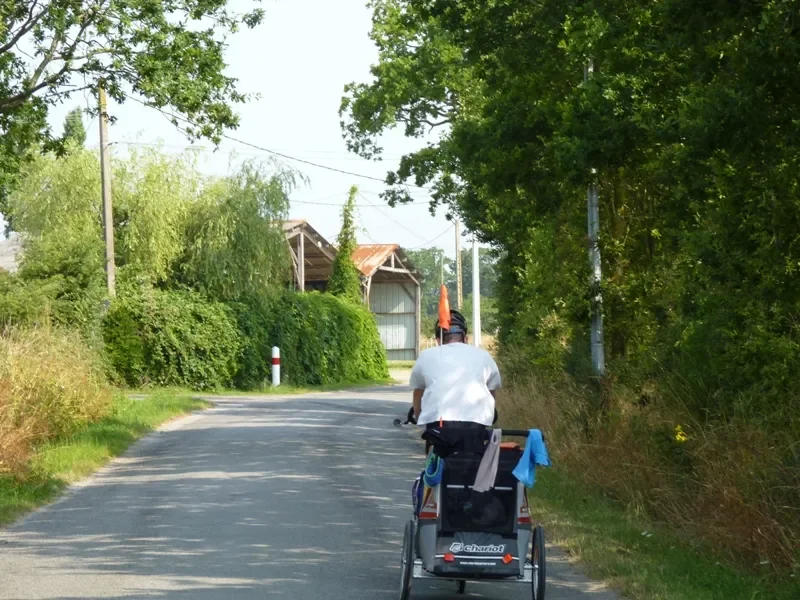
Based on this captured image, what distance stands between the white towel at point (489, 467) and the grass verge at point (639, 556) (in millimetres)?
1435

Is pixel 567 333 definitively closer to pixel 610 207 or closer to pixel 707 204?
pixel 610 207

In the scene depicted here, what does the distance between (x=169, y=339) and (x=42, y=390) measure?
18.0 meters

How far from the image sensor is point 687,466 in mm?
12594

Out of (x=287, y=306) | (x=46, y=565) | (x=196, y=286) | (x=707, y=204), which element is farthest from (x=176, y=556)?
(x=287, y=306)

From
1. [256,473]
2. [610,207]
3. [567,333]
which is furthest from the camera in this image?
[567,333]

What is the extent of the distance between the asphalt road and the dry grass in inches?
41.9

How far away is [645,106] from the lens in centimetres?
1470

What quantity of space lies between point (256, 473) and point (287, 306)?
1043 inches

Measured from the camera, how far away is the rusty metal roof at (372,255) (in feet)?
212

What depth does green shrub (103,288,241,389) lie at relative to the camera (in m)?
36.1

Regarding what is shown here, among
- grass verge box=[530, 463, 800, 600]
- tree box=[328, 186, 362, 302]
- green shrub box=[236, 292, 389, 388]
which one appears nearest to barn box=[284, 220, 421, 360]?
tree box=[328, 186, 362, 302]

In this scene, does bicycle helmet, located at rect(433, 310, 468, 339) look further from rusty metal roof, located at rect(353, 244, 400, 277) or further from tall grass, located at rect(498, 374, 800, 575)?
rusty metal roof, located at rect(353, 244, 400, 277)

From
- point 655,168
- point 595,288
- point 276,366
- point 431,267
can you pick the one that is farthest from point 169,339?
point 431,267

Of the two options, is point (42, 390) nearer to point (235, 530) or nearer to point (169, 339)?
point (235, 530)
